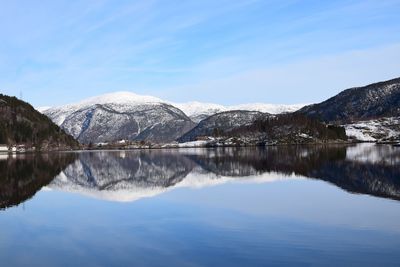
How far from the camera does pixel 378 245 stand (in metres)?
20.5

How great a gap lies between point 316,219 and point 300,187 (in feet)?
57.2

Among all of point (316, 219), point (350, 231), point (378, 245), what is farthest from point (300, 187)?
point (378, 245)

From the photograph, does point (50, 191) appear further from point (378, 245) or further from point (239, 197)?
point (378, 245)

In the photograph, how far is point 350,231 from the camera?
23.8 meters

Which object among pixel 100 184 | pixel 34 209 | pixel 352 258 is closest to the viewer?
pixel 352 258

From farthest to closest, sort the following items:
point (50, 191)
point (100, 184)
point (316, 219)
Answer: point (100, 184)
point (50, 191)
point (316, 219)

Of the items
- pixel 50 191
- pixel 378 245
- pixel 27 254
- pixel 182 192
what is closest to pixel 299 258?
pixel 378 245

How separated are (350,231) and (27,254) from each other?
14.8 m

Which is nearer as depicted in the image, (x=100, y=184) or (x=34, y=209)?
(x=34, y=209)

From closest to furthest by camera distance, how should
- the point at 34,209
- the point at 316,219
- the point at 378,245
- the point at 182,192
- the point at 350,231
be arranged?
the point at 378,245
the point at 350,231
the point at 316,219
the point at 34,209
the point at 182,192

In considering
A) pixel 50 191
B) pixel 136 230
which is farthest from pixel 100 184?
pixel 136 230

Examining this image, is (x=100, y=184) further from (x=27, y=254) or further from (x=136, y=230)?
(x=27, y=254)

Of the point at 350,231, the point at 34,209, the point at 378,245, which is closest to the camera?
the point at 378,245

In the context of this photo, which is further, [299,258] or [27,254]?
[27,254]
